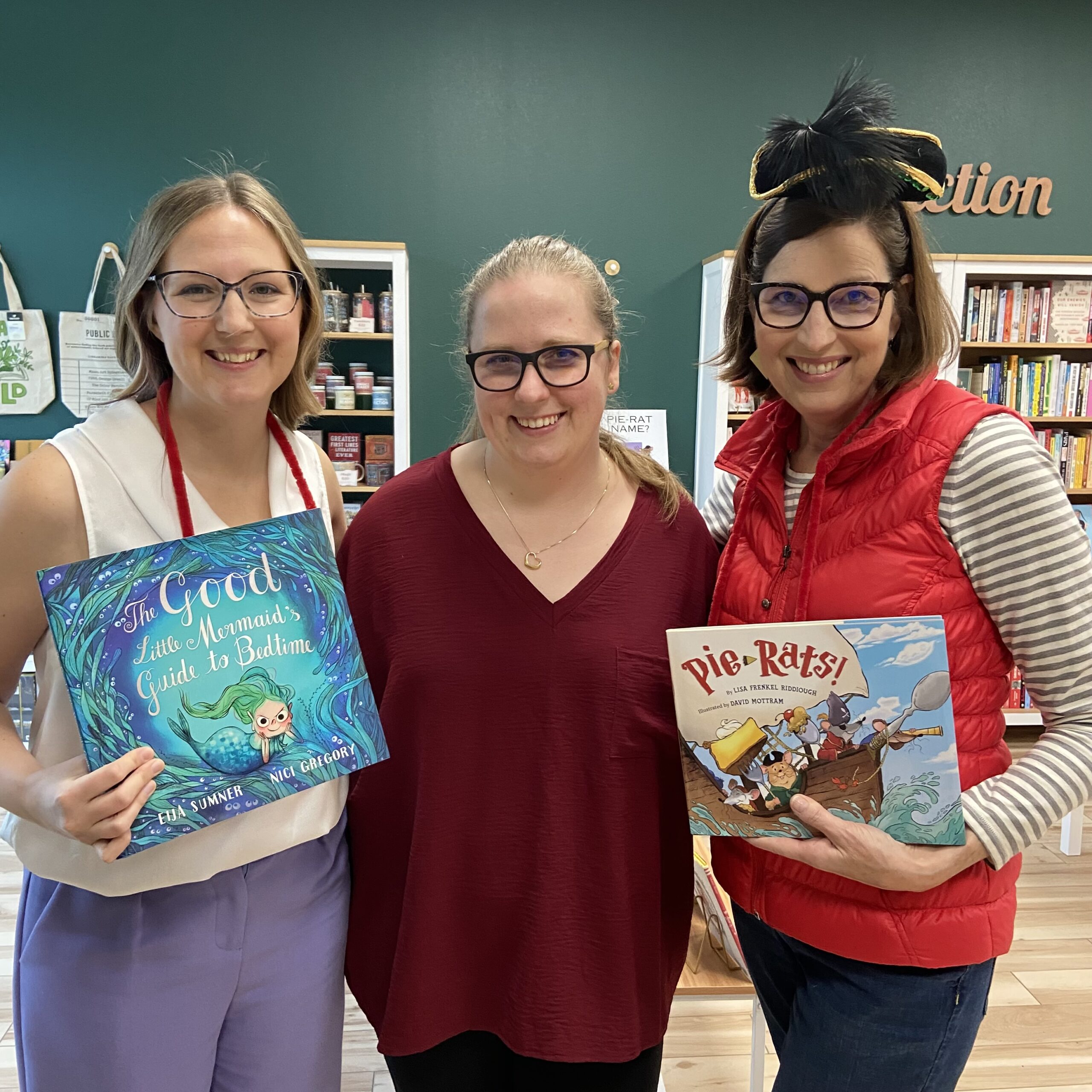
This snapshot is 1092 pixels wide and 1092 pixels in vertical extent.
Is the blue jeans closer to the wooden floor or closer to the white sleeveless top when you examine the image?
the white sleeveless top

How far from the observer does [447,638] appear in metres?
1.20

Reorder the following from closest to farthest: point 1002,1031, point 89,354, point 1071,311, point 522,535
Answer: point 522,535 → point 1002,1031 → point 1071,311 → point 89,354

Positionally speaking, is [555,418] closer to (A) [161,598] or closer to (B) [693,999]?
(A) [161,598]

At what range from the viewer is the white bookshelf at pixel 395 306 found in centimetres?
407

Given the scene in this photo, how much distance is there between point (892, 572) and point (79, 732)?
1.07m

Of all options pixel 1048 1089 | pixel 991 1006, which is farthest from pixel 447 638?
pixel 991 1006

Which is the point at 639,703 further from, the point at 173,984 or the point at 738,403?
the point at 738,403

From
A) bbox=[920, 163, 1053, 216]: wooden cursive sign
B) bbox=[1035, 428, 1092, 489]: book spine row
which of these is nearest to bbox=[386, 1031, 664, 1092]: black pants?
bbox=[1035, 428, 1092, 489]: book spine row

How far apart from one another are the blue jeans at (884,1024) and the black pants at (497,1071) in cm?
26

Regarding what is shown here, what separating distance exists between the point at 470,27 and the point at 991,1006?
4.89 m

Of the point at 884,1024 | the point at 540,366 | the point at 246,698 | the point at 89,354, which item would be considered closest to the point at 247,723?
the point at 246,698

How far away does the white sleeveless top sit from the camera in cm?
107

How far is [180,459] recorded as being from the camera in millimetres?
1160

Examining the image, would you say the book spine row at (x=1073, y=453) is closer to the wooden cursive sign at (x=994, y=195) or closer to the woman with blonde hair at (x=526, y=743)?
the wooden cursive sign at (x=994, y=195)
